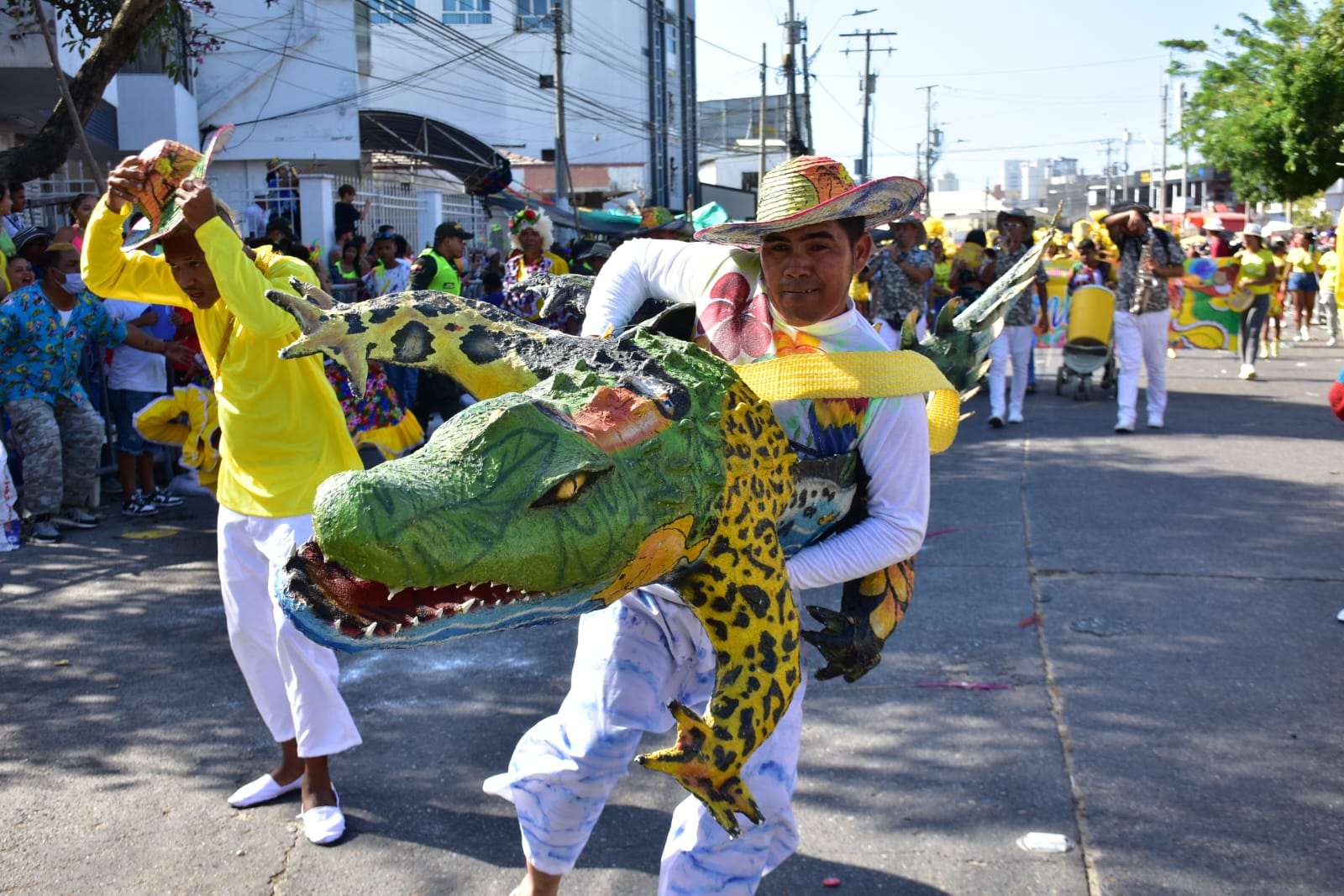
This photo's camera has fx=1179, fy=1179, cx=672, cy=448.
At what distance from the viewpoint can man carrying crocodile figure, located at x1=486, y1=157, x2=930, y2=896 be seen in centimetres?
247

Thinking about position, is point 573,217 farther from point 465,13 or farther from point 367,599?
point 367,599

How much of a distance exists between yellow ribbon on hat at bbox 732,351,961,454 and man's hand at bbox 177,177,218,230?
1.72 metres

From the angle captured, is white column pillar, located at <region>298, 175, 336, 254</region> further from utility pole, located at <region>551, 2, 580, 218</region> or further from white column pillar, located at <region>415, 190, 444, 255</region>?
utility pole, located at <region>551, 2, 580, 218</region>

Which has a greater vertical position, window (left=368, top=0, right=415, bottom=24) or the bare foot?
window (left=368, top=0, right=415, bottom=24)

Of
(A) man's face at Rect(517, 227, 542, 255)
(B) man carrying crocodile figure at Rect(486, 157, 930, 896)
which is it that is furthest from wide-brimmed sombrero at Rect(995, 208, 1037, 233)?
(B) man carrying crocodile figure at Rect(486, 157, 930, 896)

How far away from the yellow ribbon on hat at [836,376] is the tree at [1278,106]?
1834cm

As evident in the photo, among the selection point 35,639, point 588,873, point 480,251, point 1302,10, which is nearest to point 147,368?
point 35,639

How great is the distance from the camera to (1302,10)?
817 inches

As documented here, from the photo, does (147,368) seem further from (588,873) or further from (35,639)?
(588,873)

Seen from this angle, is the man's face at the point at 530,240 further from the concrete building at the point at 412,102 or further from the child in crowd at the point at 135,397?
the concrete building at the point at 412,102

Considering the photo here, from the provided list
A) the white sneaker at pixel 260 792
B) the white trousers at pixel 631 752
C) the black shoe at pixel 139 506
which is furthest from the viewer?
the black shoe at pixel 139 506

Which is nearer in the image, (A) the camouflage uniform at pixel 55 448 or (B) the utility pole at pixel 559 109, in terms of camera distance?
(A) the camouflage uniform at pixel 55 448

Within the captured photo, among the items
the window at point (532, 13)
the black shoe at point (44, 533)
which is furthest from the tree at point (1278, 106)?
the window at point (532, 13)

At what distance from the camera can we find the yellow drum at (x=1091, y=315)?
13.1 meters
